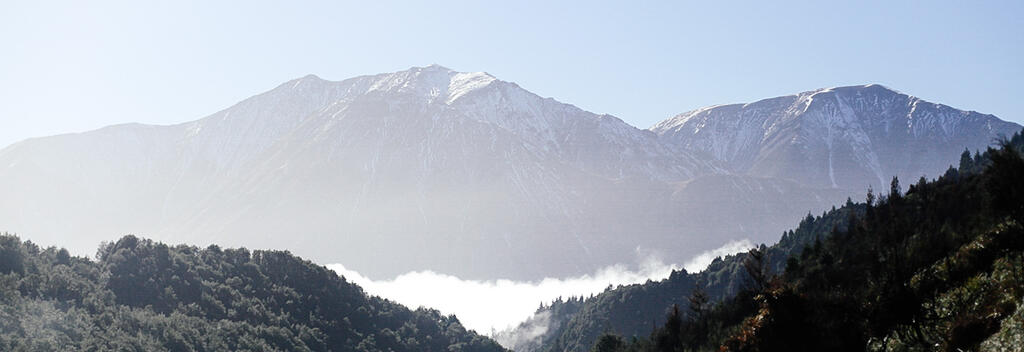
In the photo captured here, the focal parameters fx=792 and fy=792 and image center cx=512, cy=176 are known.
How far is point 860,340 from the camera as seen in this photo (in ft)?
160

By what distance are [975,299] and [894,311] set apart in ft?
15.0

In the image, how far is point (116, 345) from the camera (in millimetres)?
180625

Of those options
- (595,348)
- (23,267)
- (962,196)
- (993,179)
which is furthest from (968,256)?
(23,267)

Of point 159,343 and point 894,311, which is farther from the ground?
point 894,311

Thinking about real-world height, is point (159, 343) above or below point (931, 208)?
below

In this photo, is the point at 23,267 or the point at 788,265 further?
the point at 23,267

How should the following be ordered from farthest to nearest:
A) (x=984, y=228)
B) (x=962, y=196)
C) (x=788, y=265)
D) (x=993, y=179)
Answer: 1. (x=788, y=265)
2. (x=962, y=196)
3. (x=984, y=228)
4. (x=993, y=179)

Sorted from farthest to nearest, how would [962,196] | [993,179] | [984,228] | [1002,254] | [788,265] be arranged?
[788,265] → [962,196] → [984,228] → [993,179] → [1002,254]

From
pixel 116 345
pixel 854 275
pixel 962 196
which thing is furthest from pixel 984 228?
pixel 116 345

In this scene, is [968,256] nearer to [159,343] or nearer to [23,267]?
[159,343]

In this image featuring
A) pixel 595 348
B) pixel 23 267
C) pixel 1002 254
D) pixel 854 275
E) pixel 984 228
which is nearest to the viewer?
pixel 1002 254

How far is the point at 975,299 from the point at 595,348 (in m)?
135

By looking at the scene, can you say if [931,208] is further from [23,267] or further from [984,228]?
[23,267]

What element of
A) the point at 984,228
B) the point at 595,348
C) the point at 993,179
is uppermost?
the point at 993,179
